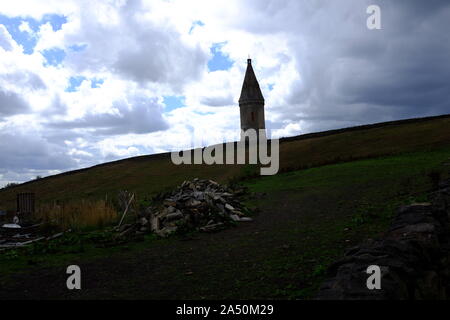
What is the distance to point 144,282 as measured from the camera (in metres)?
7.96

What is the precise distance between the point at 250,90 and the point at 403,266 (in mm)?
51293

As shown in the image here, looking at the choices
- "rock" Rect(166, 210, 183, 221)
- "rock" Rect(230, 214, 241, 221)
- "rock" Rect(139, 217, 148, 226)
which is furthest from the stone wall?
"rock" Rect(139, 217, 148, 226)

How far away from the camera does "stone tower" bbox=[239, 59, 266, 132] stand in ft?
180

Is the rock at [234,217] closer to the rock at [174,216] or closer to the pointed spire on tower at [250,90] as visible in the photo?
the rock at [174,216]

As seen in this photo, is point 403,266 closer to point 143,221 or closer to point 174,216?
point 174,216

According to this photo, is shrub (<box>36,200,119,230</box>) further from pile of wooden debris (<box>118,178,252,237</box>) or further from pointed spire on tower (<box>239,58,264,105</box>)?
pointed spire on tower (<box>239,58,264,105</box>)

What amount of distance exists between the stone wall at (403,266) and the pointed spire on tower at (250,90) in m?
48.1

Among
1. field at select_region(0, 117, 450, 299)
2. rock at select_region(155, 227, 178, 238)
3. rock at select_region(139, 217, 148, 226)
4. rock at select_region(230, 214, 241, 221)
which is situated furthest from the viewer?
rock at select_region(230, 214, 241, 221)

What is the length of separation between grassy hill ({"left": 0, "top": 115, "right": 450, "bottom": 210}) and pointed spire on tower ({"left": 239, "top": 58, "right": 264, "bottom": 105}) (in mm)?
8956

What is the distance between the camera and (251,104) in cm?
5488
